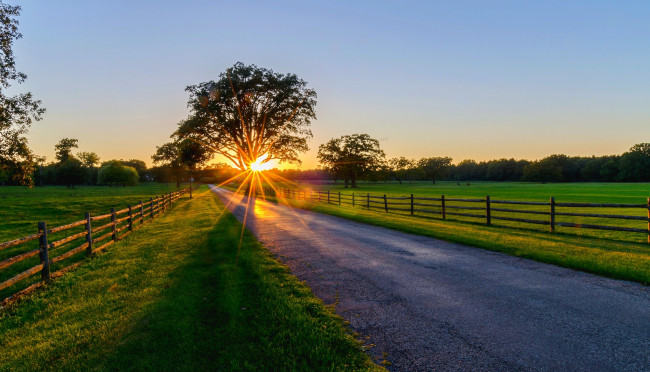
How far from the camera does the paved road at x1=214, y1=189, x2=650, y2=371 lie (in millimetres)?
3656

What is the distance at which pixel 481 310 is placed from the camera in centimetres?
497

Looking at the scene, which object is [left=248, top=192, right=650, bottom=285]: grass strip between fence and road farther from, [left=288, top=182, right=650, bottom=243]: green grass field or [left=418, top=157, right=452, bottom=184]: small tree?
[left=418, top=157, right=452, bottom=184]: small tree

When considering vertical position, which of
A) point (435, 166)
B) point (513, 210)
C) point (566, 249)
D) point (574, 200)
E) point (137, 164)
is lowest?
point (574, 200)

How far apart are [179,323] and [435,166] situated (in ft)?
455

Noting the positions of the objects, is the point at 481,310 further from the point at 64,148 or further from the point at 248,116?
the point at 64,148

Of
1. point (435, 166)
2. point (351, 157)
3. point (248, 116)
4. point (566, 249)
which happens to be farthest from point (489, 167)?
point (566, 249)

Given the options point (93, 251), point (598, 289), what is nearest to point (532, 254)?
point (598, 289)

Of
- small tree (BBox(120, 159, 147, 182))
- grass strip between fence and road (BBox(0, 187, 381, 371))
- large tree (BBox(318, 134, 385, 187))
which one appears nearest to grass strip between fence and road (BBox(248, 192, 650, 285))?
grass strip between fence and road (BBox(0, 187, 381, 371))

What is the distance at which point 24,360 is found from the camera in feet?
13.3

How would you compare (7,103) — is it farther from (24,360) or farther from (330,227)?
(24,360)

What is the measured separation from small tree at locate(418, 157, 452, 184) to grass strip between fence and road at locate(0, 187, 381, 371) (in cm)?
13352

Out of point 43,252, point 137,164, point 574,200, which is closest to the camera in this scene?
point 43,252

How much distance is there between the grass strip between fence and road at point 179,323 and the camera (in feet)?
12.5

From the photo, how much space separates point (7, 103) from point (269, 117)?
2102 cm
